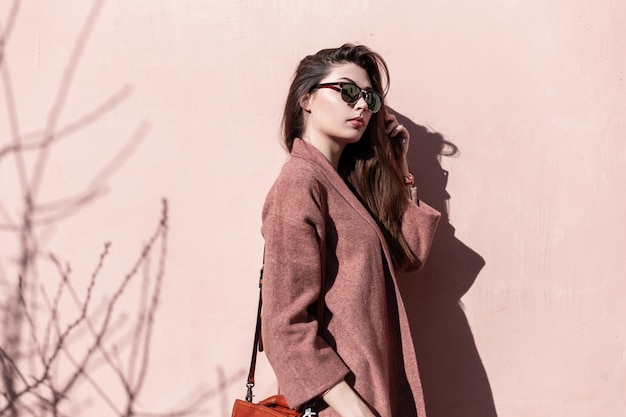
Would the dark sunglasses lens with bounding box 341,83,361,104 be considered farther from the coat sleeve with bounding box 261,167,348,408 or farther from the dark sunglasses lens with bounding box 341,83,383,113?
the coat sleeve with bounding box 261,167,348,408

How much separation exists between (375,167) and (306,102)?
299 mm

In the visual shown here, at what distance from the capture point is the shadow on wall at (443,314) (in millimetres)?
2455

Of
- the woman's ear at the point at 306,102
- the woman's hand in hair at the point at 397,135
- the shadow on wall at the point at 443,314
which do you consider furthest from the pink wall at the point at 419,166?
the woman's ear at the point at 306,102

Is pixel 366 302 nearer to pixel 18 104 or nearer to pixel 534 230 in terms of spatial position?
pixel 534 230

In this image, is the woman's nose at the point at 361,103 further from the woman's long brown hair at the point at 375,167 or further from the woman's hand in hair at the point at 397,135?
the woman's hand in hair at the point at 397,135

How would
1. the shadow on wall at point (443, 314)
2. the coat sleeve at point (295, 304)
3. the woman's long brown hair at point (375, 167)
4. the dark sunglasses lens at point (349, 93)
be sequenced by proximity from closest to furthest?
the coat sleeve at point (295, 304), the dark sunglasses lens at point (349, 93), the woman's long brown hair at point (375, 167), the shadow on wall at point (443, 314)

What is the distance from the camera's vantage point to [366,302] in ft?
6.54

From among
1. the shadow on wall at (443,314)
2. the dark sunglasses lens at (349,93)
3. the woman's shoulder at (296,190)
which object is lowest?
the shadow on wall at (443,314)

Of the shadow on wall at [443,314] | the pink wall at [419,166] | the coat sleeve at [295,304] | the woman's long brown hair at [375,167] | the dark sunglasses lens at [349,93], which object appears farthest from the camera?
the shadow on wall at [443,314]

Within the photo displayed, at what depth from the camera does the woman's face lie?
2057 mm

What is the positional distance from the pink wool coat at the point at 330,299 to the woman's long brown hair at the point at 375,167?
12 cm

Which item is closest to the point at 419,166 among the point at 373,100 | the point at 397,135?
the point at 397,135

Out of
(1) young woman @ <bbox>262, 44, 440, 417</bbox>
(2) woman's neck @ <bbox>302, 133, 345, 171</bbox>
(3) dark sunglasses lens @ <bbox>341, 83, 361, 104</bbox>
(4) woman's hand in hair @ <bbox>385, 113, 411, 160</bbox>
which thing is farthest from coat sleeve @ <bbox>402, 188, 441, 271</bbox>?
(3) dark sunglasses lens @ <bbox>341, 83, 361, 104</bbox>

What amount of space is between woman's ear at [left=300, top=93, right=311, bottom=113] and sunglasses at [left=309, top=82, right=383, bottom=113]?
28mm
